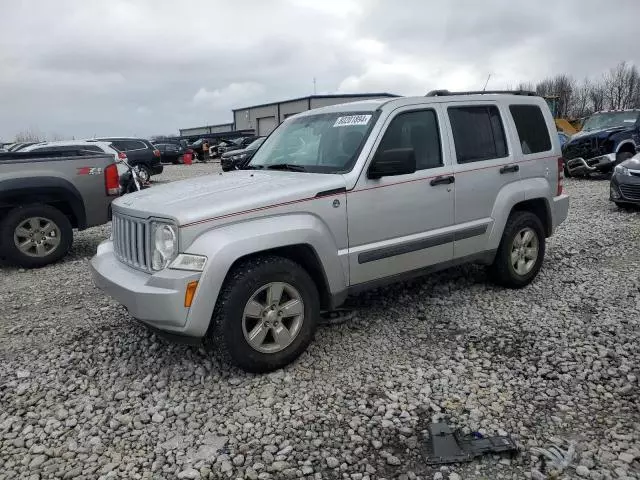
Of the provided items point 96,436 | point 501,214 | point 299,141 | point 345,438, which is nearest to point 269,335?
point 345,438

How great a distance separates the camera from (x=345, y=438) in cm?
305

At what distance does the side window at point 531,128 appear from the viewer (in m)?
5.29

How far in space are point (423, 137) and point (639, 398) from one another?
98.8 inches

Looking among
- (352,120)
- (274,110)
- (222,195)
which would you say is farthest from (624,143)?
(274,110)

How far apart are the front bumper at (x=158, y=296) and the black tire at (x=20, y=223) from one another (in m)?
3.78

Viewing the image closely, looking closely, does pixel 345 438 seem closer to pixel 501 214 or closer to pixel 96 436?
pixel 96 436

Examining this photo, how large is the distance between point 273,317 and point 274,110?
55.0 metres

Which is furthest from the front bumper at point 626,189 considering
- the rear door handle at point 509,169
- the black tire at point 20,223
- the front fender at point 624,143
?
the black tire at point 20,223

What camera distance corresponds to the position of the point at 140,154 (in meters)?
18.5

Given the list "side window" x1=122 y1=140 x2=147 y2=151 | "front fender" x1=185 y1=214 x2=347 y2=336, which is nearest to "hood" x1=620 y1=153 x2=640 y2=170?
"front fender" x1=185 y1=214 x2=347 y2=336

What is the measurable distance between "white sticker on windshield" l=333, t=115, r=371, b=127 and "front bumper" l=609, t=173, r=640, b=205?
713 cm

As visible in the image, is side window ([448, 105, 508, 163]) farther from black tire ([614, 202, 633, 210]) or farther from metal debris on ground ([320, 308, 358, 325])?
black tire ([614, 202, 633, 210])

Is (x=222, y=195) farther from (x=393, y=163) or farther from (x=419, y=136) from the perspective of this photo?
(x=419, y=136)

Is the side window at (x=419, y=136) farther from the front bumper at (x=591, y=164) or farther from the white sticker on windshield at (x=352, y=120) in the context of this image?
the front bumper at (x=591, y=164)
